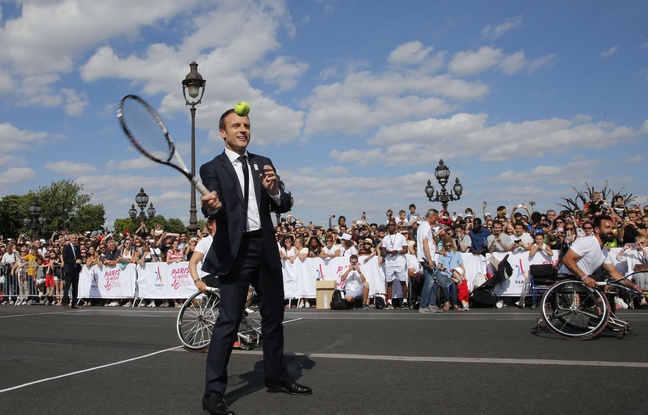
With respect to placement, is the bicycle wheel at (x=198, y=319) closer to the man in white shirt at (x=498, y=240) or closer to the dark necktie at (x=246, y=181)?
the dark necktie at (x=246, y=181)

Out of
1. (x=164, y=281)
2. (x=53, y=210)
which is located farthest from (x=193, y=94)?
(x=53, y=210)

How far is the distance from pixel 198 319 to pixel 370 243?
8824 mm

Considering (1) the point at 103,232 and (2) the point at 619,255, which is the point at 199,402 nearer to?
(2) the point at 619,255

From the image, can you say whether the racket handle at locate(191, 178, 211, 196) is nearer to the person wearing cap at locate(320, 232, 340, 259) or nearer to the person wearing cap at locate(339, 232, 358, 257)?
→ the person wearing cap at locate(339, 232, 358, 257)

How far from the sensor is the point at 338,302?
14.6m

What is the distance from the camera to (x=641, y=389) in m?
4.55

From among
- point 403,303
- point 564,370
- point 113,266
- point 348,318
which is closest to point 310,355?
point 564,370

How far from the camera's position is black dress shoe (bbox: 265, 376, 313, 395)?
4730 millimetres

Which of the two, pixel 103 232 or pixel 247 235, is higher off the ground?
pixel 103 232

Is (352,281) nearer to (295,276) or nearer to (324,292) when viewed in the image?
(324,292)

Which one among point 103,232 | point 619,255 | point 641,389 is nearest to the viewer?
point 641,389

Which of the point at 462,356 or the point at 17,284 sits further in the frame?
the point at 17,284

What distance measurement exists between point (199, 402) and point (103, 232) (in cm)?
2336

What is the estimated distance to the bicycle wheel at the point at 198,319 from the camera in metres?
7.62
